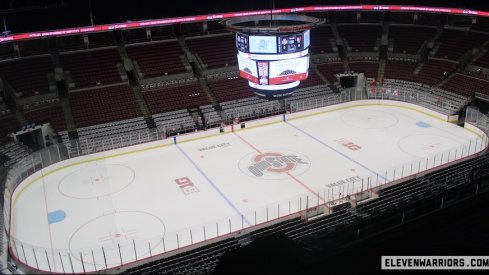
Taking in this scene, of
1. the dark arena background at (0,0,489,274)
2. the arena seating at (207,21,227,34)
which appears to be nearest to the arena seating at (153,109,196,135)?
the dark arena background at (0,0,489,274)

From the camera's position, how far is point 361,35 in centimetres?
3375

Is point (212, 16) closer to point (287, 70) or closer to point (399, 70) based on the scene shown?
point (287, 70)

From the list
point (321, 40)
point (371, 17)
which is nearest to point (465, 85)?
point (371, 17)

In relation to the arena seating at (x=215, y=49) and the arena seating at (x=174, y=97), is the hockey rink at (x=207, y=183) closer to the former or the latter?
the arena seating at (x=174, y=97)

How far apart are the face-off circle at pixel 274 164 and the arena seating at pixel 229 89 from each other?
24.2 feet

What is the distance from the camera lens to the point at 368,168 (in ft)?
62.4

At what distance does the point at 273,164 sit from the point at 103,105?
11.4 metres

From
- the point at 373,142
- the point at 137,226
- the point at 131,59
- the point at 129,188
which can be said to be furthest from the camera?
the point at 131,59

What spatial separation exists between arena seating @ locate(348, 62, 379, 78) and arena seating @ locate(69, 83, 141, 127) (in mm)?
15478

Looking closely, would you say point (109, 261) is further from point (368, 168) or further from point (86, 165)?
point (368, 168)

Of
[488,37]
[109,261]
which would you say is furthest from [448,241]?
[488,37]

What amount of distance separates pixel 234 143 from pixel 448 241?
17.3 metres

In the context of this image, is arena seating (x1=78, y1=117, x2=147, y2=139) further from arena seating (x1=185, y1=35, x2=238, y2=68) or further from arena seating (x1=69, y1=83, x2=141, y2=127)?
arena seating (x1=185, y1=35, x2=238, y2=68)

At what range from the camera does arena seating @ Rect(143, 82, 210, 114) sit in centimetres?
2620
